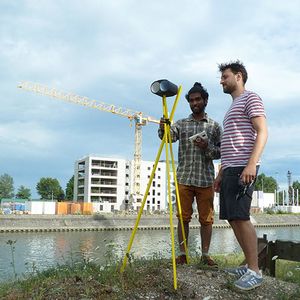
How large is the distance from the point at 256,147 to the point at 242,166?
26 centimetres

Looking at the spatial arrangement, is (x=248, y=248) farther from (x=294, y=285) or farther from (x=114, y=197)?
(x=114, y=197)

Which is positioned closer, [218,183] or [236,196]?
[236,196]

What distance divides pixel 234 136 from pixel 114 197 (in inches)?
2995

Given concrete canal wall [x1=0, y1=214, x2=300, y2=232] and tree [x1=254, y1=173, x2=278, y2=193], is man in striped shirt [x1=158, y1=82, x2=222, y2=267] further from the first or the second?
tree [x1=254, y1=173, x2=278, y2=193]

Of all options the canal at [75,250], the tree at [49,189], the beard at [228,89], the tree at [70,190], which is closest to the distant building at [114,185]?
the tree at [70,190]

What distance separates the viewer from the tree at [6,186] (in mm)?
96956

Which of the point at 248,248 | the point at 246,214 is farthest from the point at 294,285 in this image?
the point at 246,214

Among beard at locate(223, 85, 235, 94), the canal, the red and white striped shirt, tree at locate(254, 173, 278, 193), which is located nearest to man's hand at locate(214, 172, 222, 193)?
the red and white striped shirt

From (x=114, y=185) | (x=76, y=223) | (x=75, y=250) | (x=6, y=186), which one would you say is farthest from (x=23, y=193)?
(x=75, y=250)

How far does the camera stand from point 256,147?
3.19 m

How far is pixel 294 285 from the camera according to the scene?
3.72 m

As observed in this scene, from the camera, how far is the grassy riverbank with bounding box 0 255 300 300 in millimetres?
3039

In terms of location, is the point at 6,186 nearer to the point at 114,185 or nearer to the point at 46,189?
the point at 46,189

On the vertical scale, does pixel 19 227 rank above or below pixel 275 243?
below
